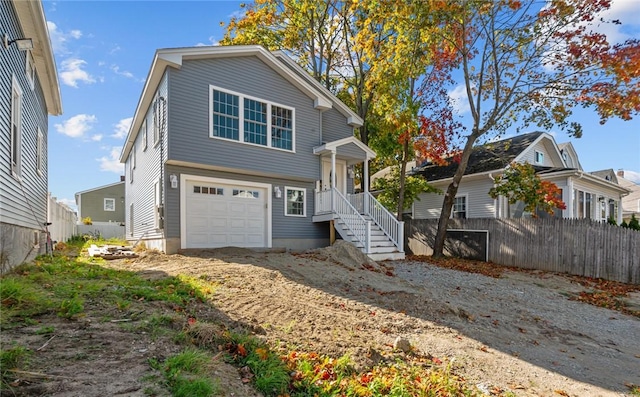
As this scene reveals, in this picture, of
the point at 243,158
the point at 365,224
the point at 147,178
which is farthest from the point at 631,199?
the point at 147,178

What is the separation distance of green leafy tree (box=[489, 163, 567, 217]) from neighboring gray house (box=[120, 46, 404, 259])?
513 centimetres

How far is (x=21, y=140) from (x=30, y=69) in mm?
2553

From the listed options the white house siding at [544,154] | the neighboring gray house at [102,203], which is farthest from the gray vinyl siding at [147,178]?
the neighboring gray house at [102,203]

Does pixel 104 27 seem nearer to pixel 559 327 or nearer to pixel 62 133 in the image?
pixel 62 133

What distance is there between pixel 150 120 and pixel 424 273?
35.8 feet

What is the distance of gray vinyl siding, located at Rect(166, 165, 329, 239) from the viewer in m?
10.4

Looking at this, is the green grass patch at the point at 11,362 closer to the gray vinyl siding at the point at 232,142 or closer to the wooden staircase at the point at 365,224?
the gray vinyl siding at the point at 232,142

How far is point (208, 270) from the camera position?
7.21m

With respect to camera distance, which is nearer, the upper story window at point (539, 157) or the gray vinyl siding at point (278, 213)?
the gray vinyl siding at point (278, 213)

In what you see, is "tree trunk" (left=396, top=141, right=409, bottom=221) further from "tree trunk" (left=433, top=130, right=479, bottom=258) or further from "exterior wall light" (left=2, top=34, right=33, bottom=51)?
"exterior wall light" (left=2, top=34, right=33, bottom=51)

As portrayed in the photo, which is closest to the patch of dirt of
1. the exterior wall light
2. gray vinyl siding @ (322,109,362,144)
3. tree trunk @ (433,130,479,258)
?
the exterior wall light

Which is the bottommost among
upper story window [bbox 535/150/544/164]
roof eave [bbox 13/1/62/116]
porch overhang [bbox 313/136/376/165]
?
porch overhang [bbox 313/136/376/165]

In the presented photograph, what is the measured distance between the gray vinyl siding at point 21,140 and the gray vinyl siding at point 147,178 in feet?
10.2

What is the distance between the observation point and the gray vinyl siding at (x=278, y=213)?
1041 centimetres
